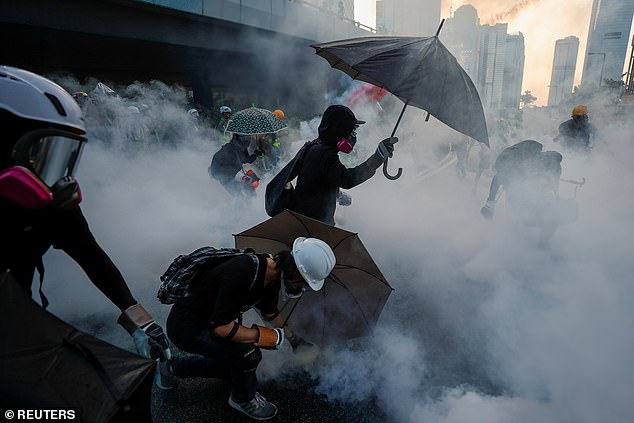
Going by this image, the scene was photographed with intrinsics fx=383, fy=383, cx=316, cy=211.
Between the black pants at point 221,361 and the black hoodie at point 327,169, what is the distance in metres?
1.15

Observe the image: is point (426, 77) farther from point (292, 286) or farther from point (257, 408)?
point (257, 408)

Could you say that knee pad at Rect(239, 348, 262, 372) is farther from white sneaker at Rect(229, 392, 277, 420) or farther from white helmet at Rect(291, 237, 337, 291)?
white helmet at Rect(291, 237, 337, 291)

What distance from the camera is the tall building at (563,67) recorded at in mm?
70125

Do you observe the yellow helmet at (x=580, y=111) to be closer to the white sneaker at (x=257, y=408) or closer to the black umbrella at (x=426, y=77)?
the black umbrella at (x=426, y=77)

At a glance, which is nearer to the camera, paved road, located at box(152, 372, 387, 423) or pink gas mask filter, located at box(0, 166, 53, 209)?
pink gas mask filter, located at box(0, 166, 53, 209)

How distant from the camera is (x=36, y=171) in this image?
1.20 m

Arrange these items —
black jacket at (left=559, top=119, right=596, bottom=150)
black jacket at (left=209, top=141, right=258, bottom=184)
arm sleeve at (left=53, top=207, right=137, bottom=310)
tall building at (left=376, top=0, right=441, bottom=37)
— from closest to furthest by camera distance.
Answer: arm sleeve at (left=53, top=207, right=137, bottom=310) < black jacket at (left=209, top=141, right=258, bottom=184) < black jacket at (left=559, top=119, right=596, bottom=150) < tall building at (left=376, top=0, right=441, bottom=37)

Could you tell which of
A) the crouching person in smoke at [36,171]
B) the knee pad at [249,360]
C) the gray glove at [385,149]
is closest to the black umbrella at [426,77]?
the gray glove at [385,149]

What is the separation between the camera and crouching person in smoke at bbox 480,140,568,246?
13.7 ft

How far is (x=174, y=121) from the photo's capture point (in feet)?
29.7

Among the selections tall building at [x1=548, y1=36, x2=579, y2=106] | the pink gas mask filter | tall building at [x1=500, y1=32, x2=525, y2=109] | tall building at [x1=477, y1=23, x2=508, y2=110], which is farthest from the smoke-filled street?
tall building at [x1=548, y1=36, x2=579, y2=106]

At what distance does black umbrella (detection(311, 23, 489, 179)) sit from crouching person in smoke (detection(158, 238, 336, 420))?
1407mm

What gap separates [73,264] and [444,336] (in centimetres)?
330

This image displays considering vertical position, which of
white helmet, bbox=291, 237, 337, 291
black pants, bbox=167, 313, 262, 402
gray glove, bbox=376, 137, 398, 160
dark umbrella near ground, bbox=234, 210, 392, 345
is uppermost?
gray glove, bbox=376, 137, 398, 160
